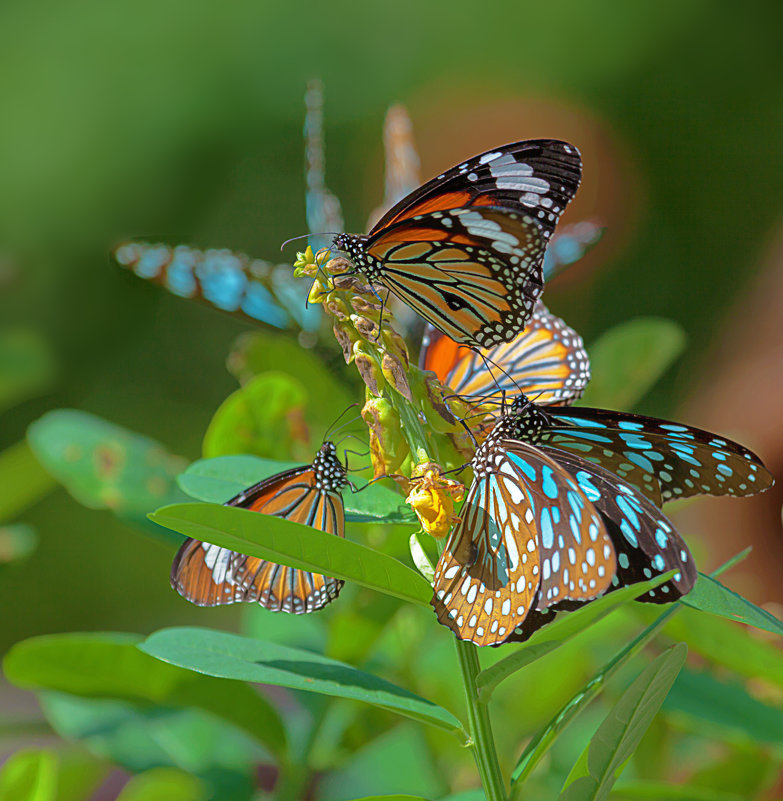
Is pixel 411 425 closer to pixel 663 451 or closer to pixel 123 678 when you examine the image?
pixel 663 451

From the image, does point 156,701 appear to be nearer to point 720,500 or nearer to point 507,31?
point 720,500

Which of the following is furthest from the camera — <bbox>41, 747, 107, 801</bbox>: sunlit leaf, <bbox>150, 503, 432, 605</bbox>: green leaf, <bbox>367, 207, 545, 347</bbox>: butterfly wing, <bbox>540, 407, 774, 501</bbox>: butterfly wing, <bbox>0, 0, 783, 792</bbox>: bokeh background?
<bbox>0, 0, 783, 792</bbox>: bokeh background

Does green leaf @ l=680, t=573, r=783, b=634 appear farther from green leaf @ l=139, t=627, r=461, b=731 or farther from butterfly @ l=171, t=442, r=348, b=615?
butterfly @ l=171, t=442, r=348, b=615

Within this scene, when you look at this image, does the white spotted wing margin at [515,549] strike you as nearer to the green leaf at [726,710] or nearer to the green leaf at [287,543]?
the green leaf at [287,543]

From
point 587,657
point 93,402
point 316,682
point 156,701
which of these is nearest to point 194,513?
point 316,682

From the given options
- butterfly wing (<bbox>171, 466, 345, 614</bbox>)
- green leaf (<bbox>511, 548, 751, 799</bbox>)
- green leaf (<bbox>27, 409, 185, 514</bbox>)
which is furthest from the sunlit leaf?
green leaf (<bbox>511, 548, 751, 799</bbox>)

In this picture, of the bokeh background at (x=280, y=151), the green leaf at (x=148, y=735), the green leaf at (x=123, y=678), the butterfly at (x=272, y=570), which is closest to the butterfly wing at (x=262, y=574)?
the butterfly at (x=272, y=570)

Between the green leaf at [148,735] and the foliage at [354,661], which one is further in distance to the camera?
the green leaf at [148,735]
